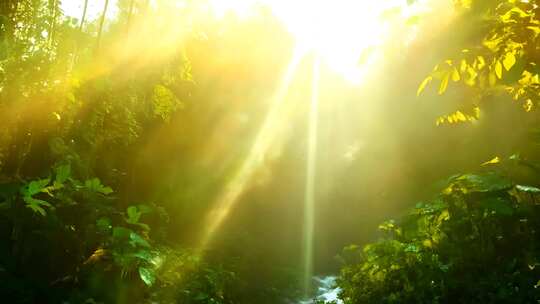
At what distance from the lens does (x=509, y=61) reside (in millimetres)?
1806

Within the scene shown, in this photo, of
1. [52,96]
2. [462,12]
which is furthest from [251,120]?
[462,12]

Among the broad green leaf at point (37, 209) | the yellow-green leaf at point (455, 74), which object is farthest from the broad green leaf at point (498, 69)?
the broad green leaf at point (37, 209)

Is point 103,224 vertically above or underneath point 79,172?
underneath

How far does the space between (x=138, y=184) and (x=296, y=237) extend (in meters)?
8.17

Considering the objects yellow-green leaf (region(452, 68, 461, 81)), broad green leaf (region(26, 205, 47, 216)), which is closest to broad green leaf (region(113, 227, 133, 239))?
broad green leaf (region(26, 205, 47, 216))

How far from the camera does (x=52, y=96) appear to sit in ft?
25.3

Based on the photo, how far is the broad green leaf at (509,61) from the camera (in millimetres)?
1786

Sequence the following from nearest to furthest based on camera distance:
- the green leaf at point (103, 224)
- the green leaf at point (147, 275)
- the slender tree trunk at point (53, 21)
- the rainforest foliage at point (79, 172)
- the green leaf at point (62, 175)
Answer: the rainforest foliage at point (79, 172), the green leaf at point (147, 275), the green leaf at point (62, 175), the green leaf at point (103, 224), the slender tree trunk at point (53, 21)

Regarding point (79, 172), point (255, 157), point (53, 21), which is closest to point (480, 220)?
point (79, 172)

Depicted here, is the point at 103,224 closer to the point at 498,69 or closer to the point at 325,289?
the point at 498,69

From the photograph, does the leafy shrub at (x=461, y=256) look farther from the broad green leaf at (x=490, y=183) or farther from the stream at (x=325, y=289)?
the stream at (x=325, y=289)

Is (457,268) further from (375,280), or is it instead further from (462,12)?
(462,12)

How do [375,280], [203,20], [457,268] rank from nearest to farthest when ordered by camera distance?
[457,268] < [375,280] < [203,20]

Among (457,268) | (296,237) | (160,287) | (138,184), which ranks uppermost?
(296,237)
